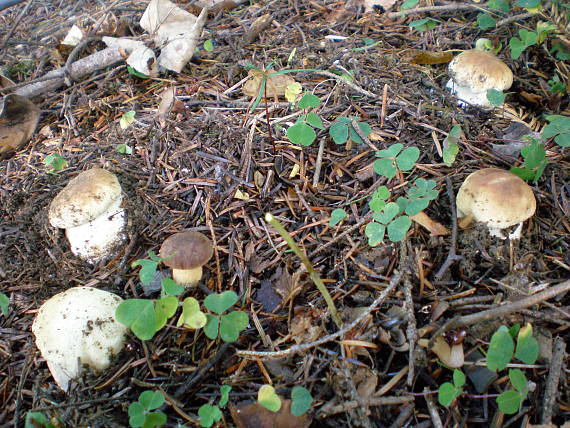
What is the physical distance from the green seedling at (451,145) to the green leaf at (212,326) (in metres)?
1.50

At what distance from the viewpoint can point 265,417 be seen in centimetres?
161

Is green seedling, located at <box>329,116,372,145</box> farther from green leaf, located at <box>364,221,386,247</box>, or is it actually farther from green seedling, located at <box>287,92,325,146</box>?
green leaf, located at <box>364,221,386,247</box>

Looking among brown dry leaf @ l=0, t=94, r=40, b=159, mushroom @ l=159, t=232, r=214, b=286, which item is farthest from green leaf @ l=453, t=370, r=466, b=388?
brown dry leaf @ l=0, t=94, r=40, b=159

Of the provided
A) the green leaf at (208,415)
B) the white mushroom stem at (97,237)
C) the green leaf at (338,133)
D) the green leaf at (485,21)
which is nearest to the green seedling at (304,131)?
the green leaf at (338,133)

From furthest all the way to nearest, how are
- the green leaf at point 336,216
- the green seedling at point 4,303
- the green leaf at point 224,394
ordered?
the green leaf at point 336,216 → the green seedling at point 4,303 → the green leaf at point 224,394

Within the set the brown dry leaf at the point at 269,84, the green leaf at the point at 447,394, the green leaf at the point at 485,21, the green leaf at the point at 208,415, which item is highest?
the green leaf at the point at 485,21

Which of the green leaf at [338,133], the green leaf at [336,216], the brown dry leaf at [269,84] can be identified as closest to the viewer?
the green leaf at [336,216]

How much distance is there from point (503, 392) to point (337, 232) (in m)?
0.99

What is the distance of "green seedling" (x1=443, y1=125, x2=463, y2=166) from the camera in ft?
7.55

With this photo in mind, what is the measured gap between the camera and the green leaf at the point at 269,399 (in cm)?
155

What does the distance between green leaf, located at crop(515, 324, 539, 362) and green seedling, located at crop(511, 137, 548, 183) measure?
1.00 metres

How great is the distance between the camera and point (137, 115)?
117 inches

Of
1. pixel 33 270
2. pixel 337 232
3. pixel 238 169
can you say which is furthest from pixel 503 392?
pixel 33 270

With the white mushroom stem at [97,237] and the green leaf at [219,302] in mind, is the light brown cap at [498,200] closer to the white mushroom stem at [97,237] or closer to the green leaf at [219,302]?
the green leaf at [219,302]
